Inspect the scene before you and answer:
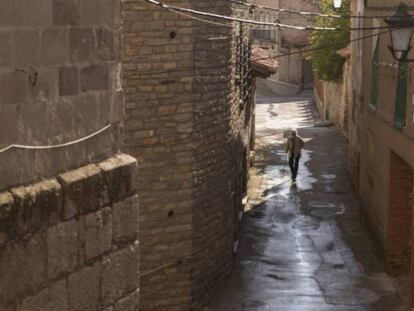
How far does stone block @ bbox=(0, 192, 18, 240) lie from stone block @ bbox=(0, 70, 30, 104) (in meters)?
0.42

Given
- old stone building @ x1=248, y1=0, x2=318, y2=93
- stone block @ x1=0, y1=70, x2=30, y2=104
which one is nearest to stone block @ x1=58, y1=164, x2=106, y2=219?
stone block @ x1=0, y1=70, x2=30, y2=104

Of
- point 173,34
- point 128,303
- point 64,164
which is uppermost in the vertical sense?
point 173,34

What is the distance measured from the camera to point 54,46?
450cm

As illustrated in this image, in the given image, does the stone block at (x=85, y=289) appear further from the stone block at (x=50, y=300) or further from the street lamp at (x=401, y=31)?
the street lamp at (x=401, y=31)

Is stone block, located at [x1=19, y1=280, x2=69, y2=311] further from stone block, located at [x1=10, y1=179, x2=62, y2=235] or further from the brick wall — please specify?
the brick wall

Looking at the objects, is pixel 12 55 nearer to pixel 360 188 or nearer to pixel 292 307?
pixel 292 307

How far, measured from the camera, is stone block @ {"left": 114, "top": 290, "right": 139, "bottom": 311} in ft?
17.2

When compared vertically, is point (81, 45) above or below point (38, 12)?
below

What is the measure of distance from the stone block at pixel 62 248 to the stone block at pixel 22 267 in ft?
0.19

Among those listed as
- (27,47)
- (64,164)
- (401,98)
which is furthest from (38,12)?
(401,98)

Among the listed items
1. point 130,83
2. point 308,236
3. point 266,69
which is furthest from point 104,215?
point 266,69

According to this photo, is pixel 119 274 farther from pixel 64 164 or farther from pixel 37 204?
pixel 37 204

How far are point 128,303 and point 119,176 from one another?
741 millimetres

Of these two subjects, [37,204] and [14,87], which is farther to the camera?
[37,204]
